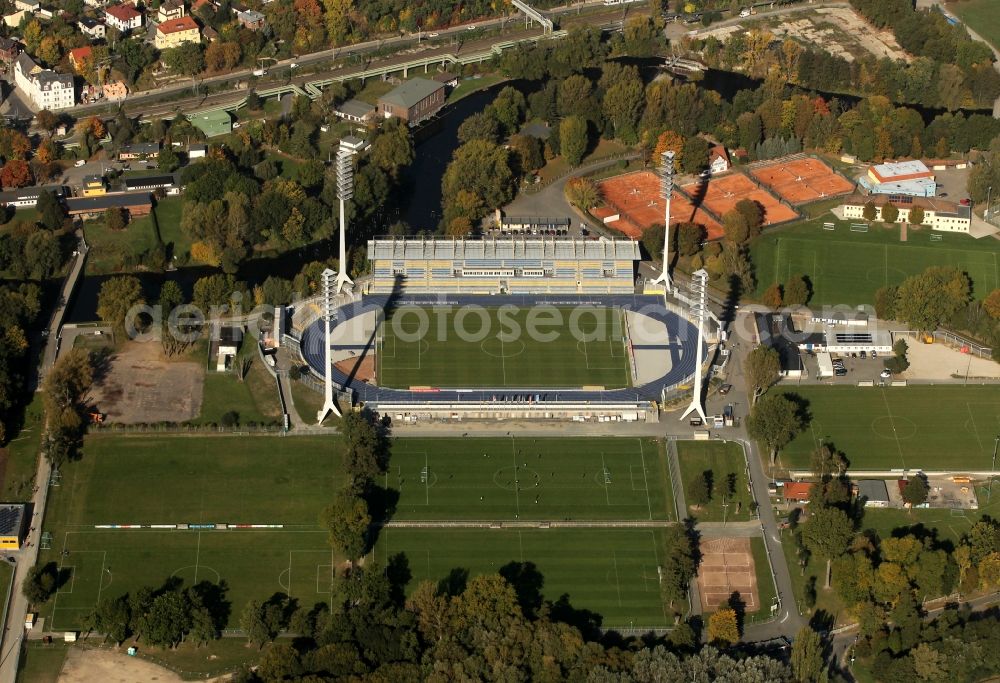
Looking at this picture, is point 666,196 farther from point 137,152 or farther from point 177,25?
point 177,25

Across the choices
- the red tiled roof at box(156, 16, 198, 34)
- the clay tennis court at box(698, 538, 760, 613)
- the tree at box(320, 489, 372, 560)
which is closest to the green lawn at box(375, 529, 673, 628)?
the tree at box(320, 489, 372, 560)

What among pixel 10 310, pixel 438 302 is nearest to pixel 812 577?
pixel 438 302

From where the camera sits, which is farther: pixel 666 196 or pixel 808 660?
pixel 666 196

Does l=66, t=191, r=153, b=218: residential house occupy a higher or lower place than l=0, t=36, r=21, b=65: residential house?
lower

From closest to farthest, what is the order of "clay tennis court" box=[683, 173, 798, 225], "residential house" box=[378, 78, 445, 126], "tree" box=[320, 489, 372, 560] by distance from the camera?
"tree" box=[320, 489, 372, 560] < "clay tennis court" box=[683, 173, 798, 225] < "residential house" box=[378, 78, 445, 126]

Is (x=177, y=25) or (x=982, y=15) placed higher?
(x=982, y=15)

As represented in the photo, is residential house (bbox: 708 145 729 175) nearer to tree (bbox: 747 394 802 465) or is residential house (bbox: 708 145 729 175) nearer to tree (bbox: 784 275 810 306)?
tree (bbox: 784 275 810 306)

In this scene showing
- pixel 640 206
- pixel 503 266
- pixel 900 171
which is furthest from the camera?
pixel 900 171

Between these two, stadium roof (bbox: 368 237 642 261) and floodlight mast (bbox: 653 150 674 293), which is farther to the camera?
stadium roof (bbox: 368 237 642 261)

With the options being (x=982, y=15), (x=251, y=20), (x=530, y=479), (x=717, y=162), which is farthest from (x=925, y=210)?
(x=251, y=20)
